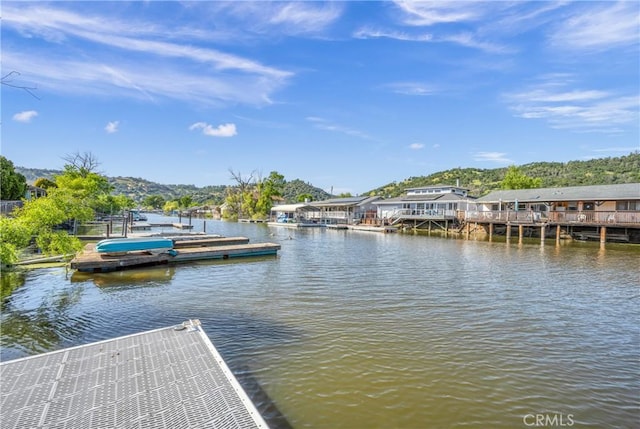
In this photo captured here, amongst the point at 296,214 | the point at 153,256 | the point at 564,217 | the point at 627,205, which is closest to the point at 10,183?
the point at 153,256

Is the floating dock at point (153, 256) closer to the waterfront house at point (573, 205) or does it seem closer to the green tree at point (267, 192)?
the waterfront house at point (573, 205)

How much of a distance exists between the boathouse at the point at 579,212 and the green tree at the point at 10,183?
42.2 meters

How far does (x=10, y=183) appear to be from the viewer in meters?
30.3

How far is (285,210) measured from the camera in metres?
64.4

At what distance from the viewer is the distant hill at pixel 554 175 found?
65.9 metres

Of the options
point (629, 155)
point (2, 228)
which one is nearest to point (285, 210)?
point (2, 228)

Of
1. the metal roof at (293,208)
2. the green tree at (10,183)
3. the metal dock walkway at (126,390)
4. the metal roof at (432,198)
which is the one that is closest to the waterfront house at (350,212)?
the metal roof at (293,208)

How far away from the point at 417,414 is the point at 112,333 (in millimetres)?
6547

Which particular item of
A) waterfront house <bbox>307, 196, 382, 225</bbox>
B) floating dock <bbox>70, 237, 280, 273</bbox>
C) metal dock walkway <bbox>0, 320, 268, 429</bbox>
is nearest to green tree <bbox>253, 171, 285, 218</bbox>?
waterfront house <bbox>307, 196, 382, 225</bbox>

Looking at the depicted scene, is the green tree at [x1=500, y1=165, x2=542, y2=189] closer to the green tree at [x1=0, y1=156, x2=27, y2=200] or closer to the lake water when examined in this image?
the lake water

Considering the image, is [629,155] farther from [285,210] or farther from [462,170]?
[285,210]

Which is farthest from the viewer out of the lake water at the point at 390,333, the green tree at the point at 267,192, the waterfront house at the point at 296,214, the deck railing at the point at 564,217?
the green tree at the point at 267,192

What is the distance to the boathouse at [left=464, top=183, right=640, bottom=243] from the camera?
26.8 meters

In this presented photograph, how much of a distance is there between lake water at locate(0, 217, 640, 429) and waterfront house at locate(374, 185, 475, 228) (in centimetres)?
2515
